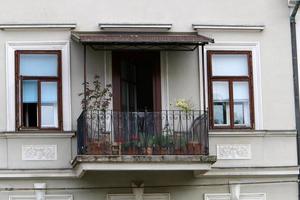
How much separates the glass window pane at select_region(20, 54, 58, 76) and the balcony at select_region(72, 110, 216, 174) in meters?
1.43

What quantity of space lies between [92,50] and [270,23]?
3877 mm

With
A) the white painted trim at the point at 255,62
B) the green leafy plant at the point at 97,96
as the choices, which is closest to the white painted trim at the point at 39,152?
the green leafy plant at the point at 97,96

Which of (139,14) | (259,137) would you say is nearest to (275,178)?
(259,137)

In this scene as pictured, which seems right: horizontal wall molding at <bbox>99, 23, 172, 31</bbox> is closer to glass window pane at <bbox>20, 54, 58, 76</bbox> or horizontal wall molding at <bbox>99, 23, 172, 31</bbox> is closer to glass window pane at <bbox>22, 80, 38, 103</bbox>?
glass window pane at <bbox>20, 54, 58, 76</bbox>

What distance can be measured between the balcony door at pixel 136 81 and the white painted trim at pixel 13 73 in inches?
38.9

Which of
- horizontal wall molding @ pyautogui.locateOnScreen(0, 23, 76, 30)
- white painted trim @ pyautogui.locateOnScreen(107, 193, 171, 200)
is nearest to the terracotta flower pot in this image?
white painted trim @ pyautogui.locateOnScreen(107, 193, 171, 200)

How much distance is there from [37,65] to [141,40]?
7.79ft

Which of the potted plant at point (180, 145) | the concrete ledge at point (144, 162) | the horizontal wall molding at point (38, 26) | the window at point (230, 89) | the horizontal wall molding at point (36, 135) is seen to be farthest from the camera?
the window at point (230, 89)

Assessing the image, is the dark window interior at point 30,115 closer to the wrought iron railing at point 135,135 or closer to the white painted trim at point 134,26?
the wrought iron railing at point 135,135

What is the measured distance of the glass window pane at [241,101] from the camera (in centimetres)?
2405

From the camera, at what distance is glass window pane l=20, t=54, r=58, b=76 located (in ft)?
77.4

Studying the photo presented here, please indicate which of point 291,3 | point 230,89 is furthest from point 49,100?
point 291,3

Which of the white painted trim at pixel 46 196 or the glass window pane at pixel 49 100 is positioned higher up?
the glass window pane at pixel 49 100

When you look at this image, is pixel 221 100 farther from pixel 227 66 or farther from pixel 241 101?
pixel 227 66
